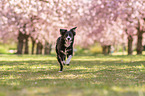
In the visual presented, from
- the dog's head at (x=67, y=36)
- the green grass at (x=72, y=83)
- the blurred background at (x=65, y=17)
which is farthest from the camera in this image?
the blurred background at (x=65, y=17)

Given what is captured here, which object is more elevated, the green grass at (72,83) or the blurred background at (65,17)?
the blurred background at (65,17)

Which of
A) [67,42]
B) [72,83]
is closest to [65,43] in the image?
[67,42]

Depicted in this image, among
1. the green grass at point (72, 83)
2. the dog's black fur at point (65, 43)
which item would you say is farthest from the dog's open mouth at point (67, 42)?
the green grass at point (72, 83)

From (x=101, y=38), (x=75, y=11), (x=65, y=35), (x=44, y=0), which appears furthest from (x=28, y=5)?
(x=101, y=38)

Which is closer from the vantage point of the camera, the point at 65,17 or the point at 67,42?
the point at 67,42

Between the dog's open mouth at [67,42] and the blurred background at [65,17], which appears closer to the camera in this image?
the dog's open mouth at [67,42]

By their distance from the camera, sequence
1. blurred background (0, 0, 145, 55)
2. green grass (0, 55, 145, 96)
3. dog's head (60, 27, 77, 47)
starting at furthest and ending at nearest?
1. blurred background (0, 0, 145, 55)
2. dog's head (60, 27, 77, 47)
3. green grass (0, 55, 145, 96)

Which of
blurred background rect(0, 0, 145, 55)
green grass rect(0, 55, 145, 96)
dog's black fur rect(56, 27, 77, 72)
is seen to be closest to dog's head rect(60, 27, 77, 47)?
dog's black fur rect(56, 27, 77, 72)

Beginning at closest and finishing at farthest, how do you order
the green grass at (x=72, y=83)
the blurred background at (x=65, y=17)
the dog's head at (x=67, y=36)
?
the green grass at (x=72, y=83) → the dog's head at (x=67, y=36) → the blurred background at (x=65, y=17)

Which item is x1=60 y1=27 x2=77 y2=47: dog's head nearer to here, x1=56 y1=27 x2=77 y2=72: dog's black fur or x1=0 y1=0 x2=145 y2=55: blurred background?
x1=56 y1=27 x2=77 y2=72: dog's black fur

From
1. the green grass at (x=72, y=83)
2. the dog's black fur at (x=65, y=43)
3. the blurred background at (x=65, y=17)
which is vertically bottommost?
the green grass at (x=72, y=83)

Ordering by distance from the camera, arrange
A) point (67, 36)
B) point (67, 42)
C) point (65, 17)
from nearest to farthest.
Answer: point (67, 36) → point (67, 42) → point (65, 17)

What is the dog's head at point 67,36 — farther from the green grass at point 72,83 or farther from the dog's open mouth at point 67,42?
the green grass at point 72,83

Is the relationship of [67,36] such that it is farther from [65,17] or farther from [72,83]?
[65,17]
